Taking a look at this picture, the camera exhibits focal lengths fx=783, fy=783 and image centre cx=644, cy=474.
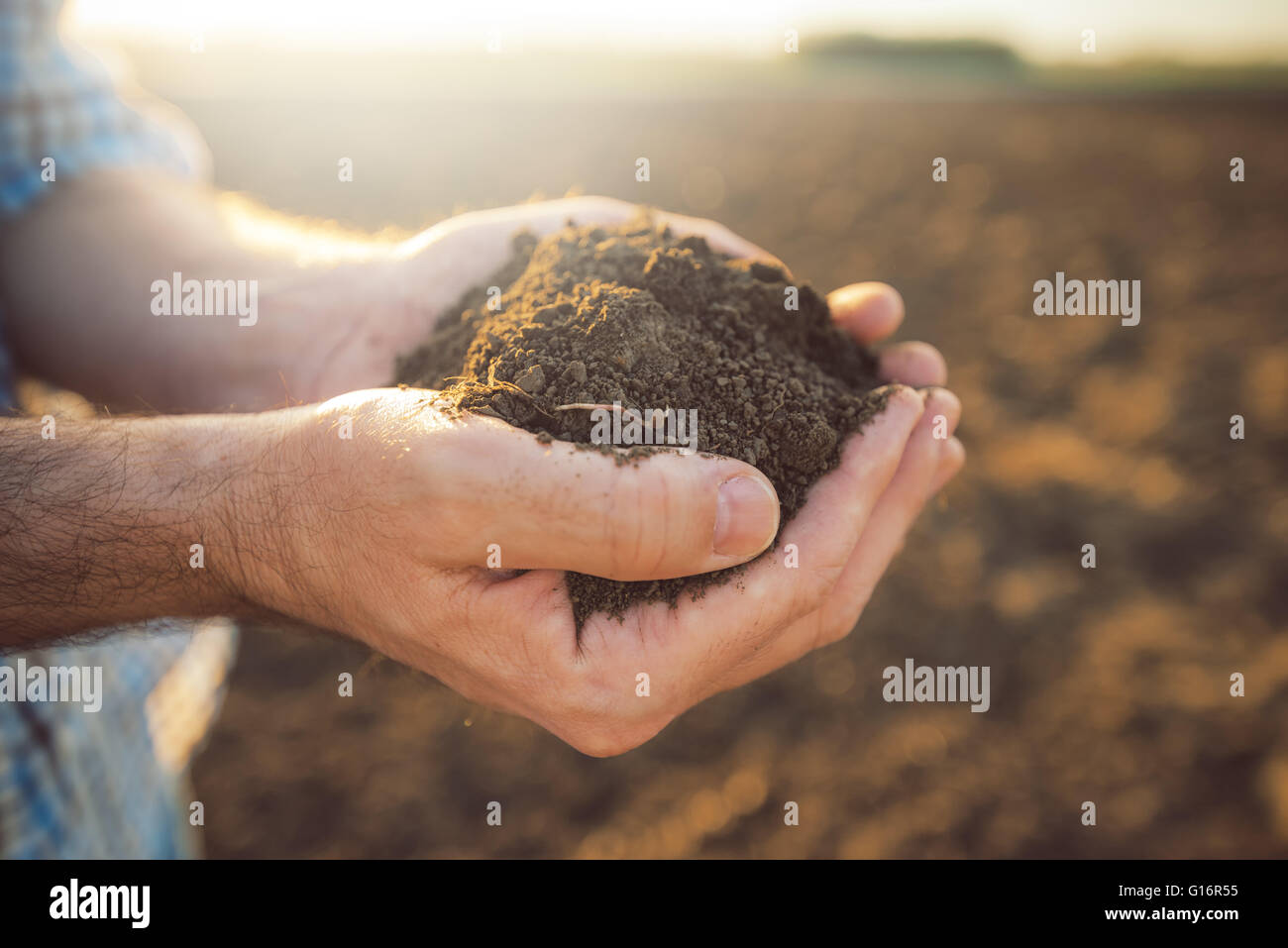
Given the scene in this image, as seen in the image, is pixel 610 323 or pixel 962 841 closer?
pixel 610 323

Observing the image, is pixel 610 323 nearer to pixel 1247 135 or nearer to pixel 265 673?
pixel 265 673

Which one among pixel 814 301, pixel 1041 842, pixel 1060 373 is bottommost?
pixel 1041 842

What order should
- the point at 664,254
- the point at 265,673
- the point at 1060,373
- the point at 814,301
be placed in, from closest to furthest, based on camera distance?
the point at 664,254 < the point at 814,301 < the point at 265,673 < the point at 1060,373

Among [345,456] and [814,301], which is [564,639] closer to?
[345,456]

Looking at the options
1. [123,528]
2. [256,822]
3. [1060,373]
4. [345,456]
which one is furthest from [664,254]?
[1060,373]

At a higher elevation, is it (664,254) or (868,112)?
(868,112)

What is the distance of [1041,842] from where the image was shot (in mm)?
2965

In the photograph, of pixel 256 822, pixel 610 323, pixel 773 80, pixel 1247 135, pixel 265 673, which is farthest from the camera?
pixel 773 80

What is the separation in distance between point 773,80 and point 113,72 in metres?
17.7
